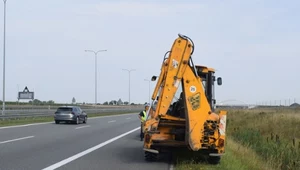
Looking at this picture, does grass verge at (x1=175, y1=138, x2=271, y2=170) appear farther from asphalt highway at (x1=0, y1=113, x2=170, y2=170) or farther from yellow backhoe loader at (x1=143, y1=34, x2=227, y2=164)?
asphalt highway at (x1=0, y1=113, x2=170, y2=170)

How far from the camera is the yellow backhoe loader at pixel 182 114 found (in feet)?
39.4

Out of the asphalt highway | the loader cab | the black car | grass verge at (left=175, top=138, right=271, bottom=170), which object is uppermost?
the loader cab

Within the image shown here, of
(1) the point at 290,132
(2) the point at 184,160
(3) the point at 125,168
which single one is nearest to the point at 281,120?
(1) the point at 290,132

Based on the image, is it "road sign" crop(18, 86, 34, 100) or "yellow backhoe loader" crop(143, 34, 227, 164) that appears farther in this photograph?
"road sign" crop(18, 86, 34, 100)

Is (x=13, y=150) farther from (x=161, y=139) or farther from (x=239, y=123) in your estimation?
(x=239, y=123)

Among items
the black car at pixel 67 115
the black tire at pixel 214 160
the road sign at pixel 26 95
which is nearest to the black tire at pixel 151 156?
the black tire at pixel 214 160

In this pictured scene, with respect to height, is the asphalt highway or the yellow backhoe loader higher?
the yellow backhoe loader

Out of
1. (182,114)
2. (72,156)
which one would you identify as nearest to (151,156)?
(182,114)

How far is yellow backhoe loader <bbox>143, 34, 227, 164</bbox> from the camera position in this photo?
12.0m

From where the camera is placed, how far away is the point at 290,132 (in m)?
29.7

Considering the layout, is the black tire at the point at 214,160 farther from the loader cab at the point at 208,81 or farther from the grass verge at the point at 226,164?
the loader cab at the point at 208,81

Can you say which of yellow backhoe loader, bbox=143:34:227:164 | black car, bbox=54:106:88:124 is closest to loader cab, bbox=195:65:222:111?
yellow backhoe loader, bbox=143:34:227:164

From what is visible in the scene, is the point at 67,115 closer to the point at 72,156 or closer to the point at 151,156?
the point at 72,156

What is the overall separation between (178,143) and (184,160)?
1217 mm
